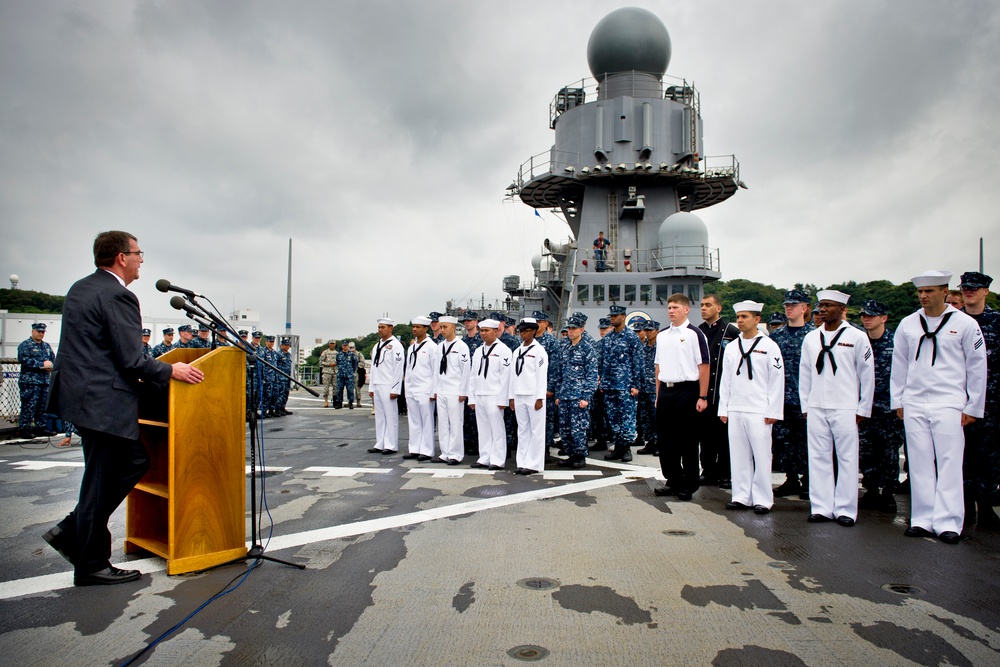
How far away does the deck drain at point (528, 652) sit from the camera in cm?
263

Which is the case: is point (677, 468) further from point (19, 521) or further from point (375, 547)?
point (19, 521)

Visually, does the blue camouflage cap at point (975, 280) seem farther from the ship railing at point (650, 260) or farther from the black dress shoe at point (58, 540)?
the ship railing at point (650, 260)

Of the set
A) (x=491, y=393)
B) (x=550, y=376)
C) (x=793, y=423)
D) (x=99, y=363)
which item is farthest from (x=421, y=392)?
(x=99, y=363)

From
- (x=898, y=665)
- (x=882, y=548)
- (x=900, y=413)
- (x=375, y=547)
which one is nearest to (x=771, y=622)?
(x=898, y=665)

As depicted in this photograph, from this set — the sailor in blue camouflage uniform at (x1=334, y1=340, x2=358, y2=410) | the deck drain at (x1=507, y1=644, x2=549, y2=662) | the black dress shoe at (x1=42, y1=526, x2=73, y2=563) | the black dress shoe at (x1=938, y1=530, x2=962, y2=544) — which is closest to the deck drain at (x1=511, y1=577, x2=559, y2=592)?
the deck drain at (x1=507, y1=644, x2=549, y2=662)

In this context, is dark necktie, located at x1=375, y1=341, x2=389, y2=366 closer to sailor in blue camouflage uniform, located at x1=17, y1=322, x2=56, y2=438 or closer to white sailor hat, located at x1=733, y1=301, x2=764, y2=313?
white sailor hat, located at x1=733, y1=301, x2=764, y2=313

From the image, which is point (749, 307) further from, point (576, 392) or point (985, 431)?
point (576, 392)

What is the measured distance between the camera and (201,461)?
3.76 m

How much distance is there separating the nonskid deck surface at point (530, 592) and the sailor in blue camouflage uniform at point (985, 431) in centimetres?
41

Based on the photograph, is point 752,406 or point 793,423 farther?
point 793,423

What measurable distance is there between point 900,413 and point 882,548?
1208 mm

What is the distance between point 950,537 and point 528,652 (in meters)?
3.80

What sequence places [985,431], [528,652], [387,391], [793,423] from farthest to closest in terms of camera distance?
1. [387,391]
2. [793,423]
3. [985,431]
4. [528,652]

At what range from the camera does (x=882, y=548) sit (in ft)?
14.5
